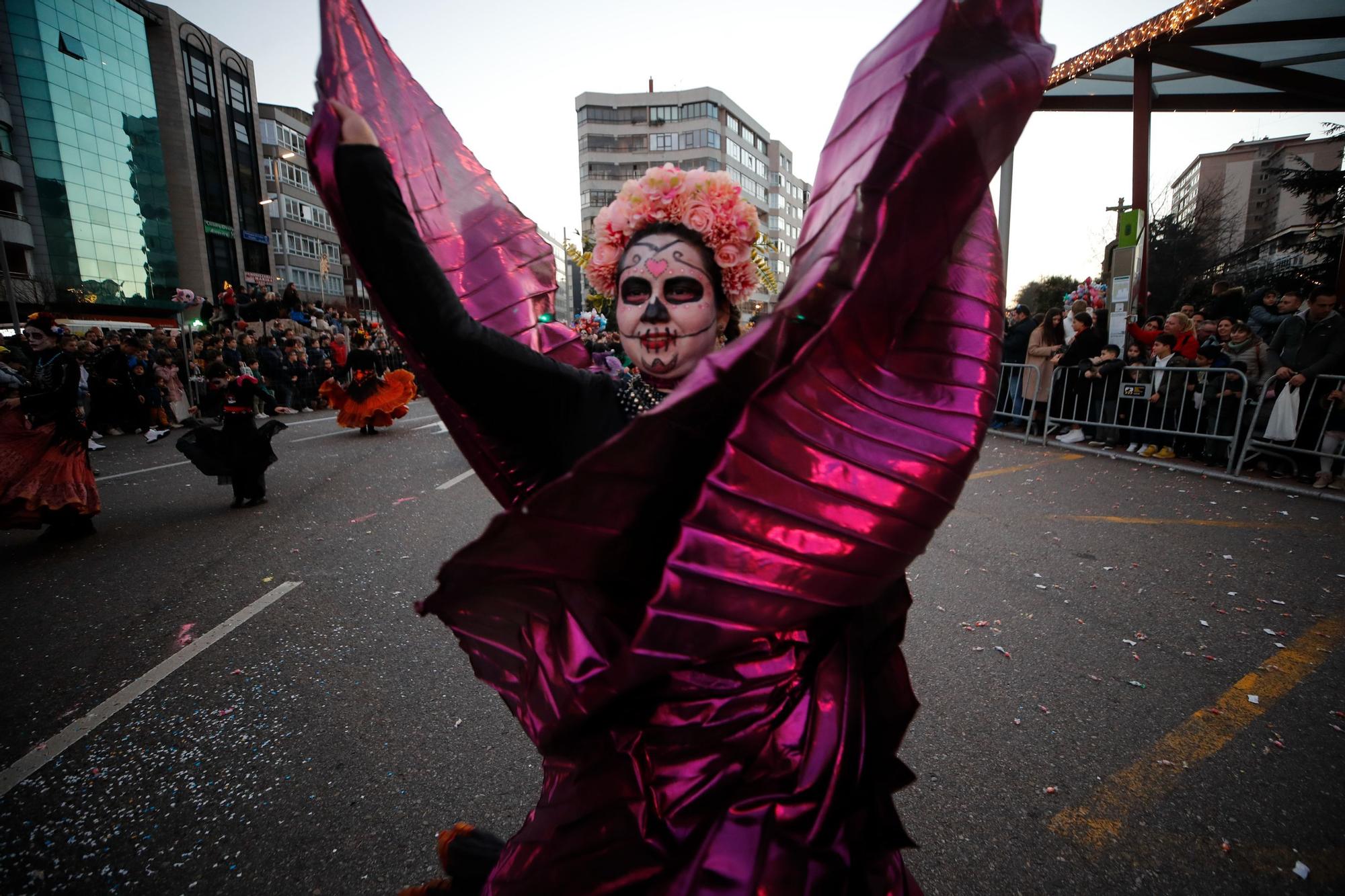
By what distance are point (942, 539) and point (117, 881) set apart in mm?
4685

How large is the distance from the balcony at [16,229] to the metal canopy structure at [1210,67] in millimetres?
42131

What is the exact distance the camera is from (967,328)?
3.04ft

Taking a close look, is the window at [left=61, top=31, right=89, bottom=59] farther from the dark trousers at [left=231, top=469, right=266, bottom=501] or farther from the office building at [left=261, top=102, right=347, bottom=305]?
the dark trousers at [left=231, top=469, right=266, bottom=501]

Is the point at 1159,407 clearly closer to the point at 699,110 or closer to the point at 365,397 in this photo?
the point at 365,397

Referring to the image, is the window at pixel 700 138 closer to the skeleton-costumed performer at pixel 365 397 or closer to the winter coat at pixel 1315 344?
the skeleton-costumed performer at pixel 365 397

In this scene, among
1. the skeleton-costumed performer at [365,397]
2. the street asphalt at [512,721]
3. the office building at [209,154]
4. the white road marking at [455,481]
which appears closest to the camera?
the street asphalt at [512,721]

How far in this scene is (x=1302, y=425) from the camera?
579 cm

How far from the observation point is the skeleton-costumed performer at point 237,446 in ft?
19.8

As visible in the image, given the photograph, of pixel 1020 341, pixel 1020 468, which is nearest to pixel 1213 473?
pixel 1020 468

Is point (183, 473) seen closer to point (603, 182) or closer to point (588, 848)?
point (588, 848)

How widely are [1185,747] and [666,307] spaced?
2.54m

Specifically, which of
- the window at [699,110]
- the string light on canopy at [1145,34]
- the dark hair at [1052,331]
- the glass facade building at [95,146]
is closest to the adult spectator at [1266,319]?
the dark hair at [1052,331]

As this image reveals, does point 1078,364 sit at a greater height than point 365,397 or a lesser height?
greater

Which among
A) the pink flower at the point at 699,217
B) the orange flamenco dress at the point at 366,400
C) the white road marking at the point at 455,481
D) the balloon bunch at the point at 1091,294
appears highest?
the balloon bunch at the point at 1091,294
